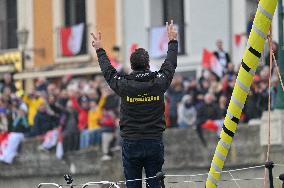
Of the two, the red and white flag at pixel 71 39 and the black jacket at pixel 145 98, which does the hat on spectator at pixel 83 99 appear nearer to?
the red and white flag at pixel 71 39

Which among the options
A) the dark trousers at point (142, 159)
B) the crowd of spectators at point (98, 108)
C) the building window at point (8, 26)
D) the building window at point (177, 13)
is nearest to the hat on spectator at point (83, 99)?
the crowd of spectators at point (98, 108)

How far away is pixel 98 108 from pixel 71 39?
438 inches

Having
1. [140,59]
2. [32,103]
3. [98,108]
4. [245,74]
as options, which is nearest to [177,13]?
[32,103]

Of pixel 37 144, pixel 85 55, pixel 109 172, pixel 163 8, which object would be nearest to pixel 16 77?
pixel 85 55

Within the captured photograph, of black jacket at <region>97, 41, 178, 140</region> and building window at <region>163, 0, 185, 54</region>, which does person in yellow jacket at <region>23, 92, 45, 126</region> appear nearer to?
building window at <region>163, 0, 185, 54</region>

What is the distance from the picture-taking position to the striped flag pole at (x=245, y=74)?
10203mm

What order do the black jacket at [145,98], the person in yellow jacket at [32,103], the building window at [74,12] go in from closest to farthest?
the black jacket at [145,98], the person in yellow jacket at [32,103], the building window at [74,12]

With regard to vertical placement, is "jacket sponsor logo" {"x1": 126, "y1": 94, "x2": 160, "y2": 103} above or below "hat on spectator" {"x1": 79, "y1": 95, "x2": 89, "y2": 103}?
above

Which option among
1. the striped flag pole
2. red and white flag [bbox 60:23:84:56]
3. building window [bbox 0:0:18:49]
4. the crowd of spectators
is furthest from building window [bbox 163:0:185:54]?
the striped flag pole

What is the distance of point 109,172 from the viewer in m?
22.7

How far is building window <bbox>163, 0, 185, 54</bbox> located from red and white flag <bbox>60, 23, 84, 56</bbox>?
3.16 meters

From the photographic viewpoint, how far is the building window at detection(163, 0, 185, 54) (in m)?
32.7

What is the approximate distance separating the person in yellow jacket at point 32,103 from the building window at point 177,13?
6371mm

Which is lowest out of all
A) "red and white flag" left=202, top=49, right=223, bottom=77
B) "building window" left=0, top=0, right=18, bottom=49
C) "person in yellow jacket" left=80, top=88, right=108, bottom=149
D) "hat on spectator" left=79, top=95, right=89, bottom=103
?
"person in yellow jacket" left=80, top=88, right=108, bottom=149
